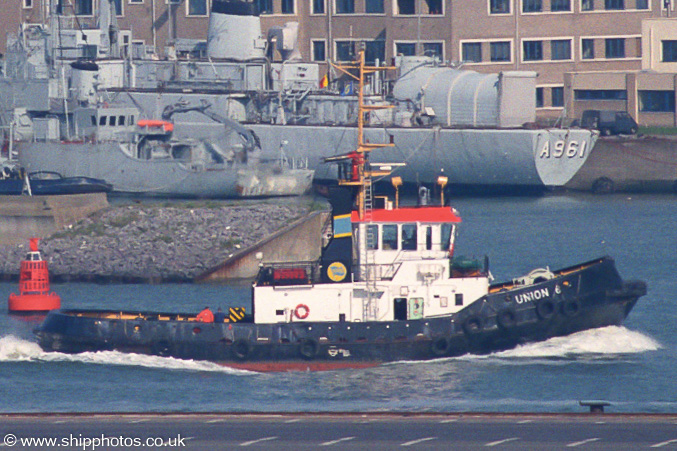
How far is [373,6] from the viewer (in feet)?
262

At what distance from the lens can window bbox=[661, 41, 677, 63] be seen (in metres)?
73.6

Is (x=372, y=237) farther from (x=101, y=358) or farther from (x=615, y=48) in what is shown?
(x=615, y=48)

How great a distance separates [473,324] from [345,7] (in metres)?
57.6

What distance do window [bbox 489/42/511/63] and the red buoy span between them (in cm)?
4793

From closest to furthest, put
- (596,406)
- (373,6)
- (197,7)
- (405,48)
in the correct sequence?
(596,406)
(405,48)
(373,6)
(197,7)

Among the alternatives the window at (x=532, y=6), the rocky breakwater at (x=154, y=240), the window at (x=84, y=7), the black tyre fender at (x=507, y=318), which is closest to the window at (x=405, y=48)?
the window at (x=532, y=6)

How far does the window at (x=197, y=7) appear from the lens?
82312 millimetres

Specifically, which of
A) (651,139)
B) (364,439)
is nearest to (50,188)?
(651,139)

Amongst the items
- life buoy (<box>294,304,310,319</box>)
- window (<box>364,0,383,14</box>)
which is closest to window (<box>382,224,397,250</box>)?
life buoy (<box>294,304,310,319</box>)

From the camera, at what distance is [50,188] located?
179 feet

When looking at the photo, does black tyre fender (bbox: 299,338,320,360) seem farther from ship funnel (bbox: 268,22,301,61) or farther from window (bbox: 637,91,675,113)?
ship funnel (bbox: 268,22,301,61)

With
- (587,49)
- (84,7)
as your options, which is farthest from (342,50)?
(84,7)

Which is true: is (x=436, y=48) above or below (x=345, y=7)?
below

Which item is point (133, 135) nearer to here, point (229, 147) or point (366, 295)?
point (229, 147)
